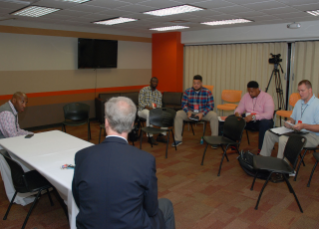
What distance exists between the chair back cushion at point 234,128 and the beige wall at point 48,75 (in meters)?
4.58

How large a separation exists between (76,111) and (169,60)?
367cm

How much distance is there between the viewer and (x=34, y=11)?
5.14m

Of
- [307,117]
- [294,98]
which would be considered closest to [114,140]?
[307,117]

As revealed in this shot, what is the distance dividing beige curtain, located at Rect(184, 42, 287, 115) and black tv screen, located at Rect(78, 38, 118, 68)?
220cm

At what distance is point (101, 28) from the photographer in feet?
25.3

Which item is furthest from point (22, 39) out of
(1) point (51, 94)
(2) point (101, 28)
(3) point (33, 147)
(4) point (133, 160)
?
(4) point (133, 160)

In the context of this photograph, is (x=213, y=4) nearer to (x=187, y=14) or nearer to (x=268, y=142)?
(x=187, y=14)

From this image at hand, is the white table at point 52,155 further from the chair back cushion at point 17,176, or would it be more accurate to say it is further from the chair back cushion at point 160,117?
the chair back cushion at point 160,117

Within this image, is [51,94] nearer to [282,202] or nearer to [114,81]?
[114,81]

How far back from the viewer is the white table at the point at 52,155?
2303 mm

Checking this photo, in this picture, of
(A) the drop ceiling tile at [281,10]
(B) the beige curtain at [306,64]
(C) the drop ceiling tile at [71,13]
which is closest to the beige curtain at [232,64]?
(B) the beige curtain at [306,64]

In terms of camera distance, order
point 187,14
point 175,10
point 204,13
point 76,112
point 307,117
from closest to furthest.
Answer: point 307,117, point 175,10, point 204,13, point 187,14, point 76,112

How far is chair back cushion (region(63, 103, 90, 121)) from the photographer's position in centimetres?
587

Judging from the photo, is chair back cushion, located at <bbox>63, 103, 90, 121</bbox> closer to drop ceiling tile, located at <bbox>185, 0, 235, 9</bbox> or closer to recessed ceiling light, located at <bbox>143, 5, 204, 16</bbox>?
recessed ceiling light, located at <bbox>143, 5, 204, 16</bbox>
